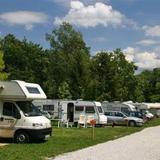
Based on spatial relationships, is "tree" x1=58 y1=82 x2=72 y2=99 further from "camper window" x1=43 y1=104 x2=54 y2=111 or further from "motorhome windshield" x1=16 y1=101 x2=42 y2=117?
"motorhome windshield" x1=16 y1=101 x2=42 y2=117

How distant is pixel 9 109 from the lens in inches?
933

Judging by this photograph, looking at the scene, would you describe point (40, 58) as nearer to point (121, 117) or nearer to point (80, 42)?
point (80, 42)

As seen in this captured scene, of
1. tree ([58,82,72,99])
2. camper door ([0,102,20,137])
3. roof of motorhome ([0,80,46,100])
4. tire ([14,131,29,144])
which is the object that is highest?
tree ([58,82,72,99])

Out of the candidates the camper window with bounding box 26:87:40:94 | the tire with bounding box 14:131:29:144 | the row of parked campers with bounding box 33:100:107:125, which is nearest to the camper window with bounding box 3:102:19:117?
the tire with bounding box 14:131:29:144

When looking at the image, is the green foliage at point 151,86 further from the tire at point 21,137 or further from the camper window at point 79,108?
the tire at point 21,137

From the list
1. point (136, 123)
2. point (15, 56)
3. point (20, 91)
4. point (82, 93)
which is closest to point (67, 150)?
point (20, 91)

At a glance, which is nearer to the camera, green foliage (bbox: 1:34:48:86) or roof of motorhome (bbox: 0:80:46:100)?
roof of motorhome (bbox: 0:80:46:100)

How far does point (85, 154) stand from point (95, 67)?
6168 cm

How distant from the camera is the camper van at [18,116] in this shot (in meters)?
23.2

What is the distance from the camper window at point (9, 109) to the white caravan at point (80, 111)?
858 inches

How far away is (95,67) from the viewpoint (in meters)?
80.6

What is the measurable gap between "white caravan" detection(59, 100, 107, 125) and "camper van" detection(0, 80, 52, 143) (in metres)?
21.6

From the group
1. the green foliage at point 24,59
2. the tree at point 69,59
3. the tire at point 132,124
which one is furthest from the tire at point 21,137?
the green foliage at point 24,59

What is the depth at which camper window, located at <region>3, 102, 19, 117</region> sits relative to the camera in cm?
2359
